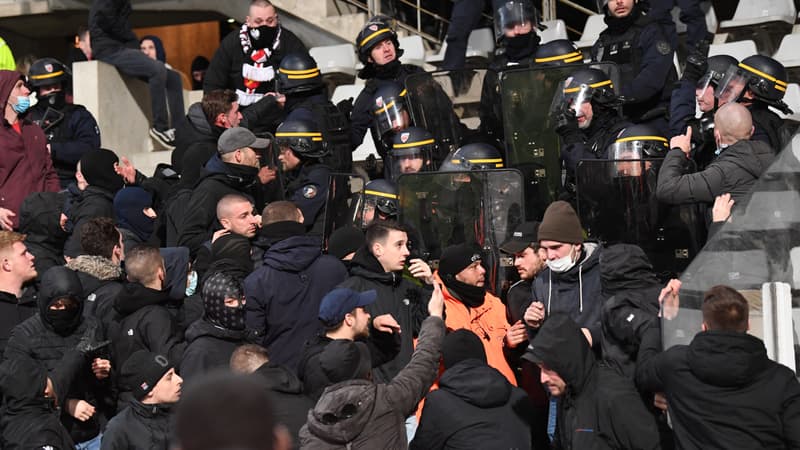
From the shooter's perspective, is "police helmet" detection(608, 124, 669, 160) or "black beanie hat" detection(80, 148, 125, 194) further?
"black beanie hat" detection(80, 148, 125, 194)

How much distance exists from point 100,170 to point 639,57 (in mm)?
4020

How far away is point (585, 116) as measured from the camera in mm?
8883

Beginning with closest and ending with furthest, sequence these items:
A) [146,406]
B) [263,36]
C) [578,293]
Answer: [146,406] → [578,293] → [263,36]

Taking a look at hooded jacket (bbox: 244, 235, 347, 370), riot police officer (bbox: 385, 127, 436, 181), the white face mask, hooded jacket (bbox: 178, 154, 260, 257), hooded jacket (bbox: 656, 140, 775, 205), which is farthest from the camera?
riot police officer (bbox: 385, 127, 436, 181)

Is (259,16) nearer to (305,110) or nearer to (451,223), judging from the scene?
(305,110)

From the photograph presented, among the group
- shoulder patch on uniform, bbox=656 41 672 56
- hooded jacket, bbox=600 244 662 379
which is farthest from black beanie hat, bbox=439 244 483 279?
shoulder patch on uniform, bbox=656 41 672 56

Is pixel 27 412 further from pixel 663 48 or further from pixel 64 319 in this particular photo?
pixel 663 48

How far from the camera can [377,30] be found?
421 inches

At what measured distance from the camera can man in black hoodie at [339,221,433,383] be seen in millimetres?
7059

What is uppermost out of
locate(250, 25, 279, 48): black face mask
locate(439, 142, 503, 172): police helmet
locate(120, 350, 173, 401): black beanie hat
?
locate(250, 25, 279, 48): black face mask

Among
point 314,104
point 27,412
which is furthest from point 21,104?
point 27,412

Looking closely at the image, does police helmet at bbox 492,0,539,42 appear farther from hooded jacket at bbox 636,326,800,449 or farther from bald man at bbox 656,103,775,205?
hooded jacket at bbox 636,326,800,449

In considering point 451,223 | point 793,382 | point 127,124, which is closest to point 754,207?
point 793,382

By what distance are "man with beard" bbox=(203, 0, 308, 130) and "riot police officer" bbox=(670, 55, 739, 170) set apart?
3513 mm
